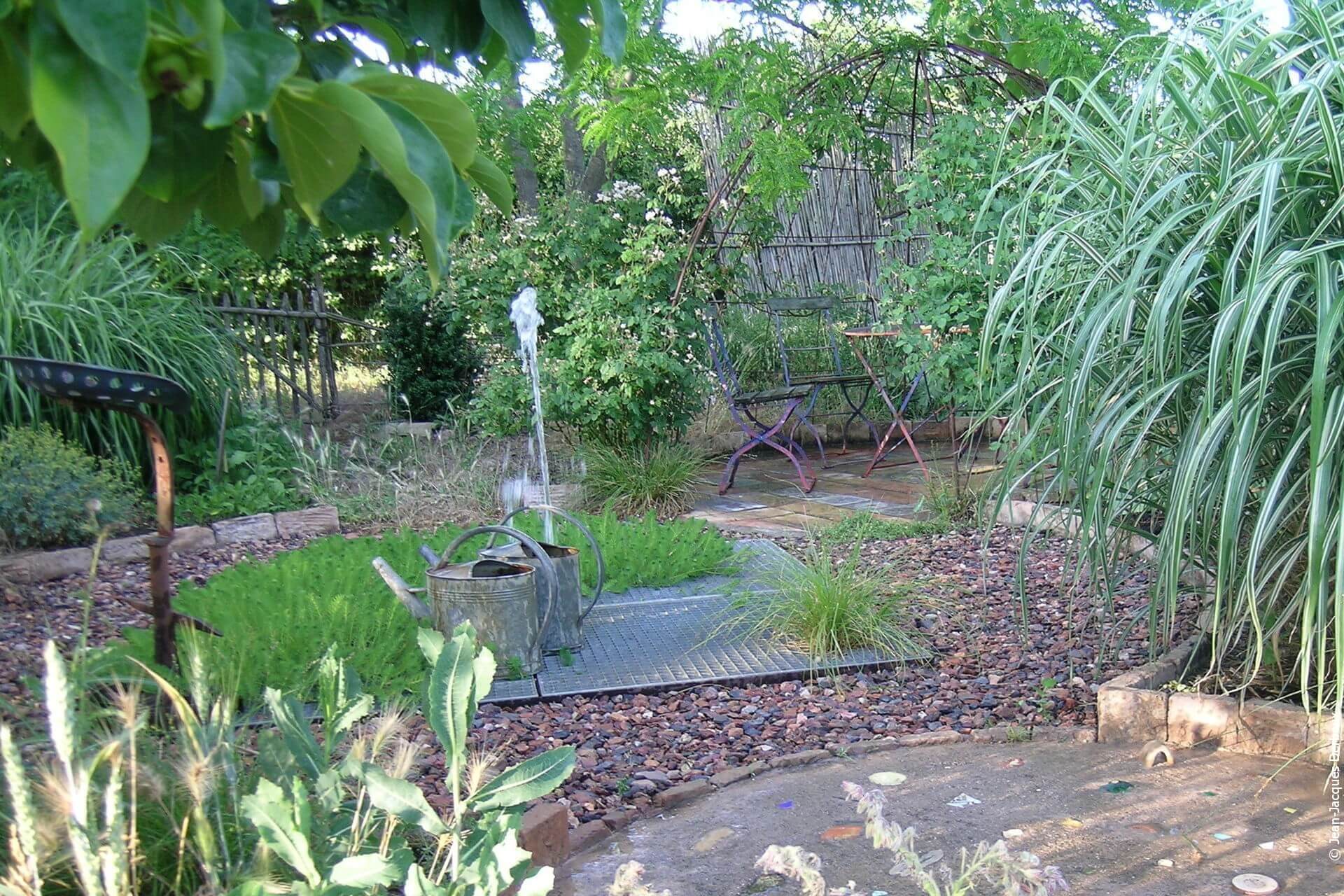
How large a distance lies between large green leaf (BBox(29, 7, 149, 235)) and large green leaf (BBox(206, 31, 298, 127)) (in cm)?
4

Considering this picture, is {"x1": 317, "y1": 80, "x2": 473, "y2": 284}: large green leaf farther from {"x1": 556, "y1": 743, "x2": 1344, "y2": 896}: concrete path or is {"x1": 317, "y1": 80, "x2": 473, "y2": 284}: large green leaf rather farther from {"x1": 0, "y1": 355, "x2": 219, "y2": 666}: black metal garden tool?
{"x1": 556, "y1": 743, "x2": 1344, "y2": 896}: concrete path

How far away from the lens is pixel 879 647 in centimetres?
314

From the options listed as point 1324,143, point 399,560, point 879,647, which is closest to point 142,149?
point 1324,143

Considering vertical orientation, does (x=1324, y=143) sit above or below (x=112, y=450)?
above

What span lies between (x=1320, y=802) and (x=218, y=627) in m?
2.73

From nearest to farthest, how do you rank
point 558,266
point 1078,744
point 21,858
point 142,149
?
point 142,149
point 21,858
point 1078,744
point 558,266

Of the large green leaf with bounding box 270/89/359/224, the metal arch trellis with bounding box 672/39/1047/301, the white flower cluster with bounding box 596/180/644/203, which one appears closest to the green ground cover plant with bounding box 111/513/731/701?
the large green leaf with bounding box 270/89/359/224

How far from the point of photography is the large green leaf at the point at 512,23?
83 cm

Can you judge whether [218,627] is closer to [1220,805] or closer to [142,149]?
[1220,805]

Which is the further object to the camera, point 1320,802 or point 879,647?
point 879,647

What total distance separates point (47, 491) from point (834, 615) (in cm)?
306

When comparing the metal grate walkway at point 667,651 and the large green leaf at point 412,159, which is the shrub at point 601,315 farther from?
the large green leaf at point 412,159

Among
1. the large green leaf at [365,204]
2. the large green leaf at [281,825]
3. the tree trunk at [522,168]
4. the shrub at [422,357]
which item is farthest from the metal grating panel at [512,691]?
the tree trunk at [522,168]

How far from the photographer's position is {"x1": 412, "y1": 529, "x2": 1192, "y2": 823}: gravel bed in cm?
243
